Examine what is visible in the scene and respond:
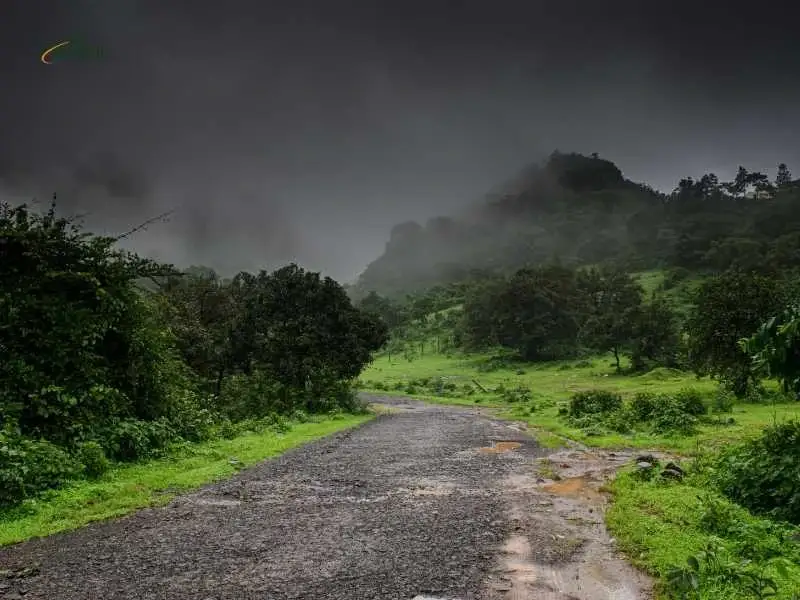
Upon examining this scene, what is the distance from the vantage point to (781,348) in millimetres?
11477

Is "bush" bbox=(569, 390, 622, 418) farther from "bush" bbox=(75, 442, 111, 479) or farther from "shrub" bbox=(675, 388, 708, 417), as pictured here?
"bush" bbox=(75, 442, 111, 479)

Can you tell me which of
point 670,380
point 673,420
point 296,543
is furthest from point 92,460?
point 670,380

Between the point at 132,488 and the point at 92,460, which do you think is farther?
the point at 92,460

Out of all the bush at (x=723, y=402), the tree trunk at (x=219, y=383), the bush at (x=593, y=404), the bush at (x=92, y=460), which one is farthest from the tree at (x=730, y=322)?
the bush at (x=92, y=460)

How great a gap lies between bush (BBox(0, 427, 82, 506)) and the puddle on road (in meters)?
12.9

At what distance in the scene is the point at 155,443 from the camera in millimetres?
18719

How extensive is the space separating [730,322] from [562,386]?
65.4 ft

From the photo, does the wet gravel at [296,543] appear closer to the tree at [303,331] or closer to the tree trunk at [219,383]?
the tree at [303,331]

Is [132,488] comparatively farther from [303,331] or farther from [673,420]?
[303,331]

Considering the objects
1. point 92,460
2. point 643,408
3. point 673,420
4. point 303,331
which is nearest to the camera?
point 92,460

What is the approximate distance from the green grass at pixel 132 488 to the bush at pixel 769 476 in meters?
12.1

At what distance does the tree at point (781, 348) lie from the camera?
11438 mm

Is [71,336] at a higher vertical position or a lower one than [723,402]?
higher

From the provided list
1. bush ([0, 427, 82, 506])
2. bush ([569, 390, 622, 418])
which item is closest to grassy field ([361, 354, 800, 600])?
bush ([569, 390, 622, 418])
